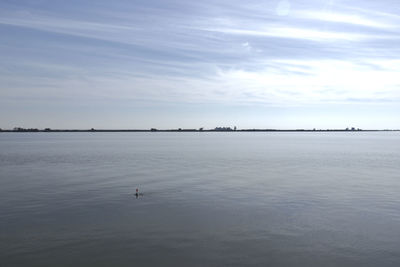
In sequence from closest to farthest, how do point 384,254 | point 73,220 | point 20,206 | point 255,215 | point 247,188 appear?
point 384,254 < point 73,220 < point 255,215 < point 20,206 < point 247,188

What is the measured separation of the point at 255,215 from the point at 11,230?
19106mm

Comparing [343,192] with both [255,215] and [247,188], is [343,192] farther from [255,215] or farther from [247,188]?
[255,215]

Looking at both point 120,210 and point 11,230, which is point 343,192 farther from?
point 11,230

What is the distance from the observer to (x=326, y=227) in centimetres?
2634

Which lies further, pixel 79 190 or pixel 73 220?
pixel 79 190

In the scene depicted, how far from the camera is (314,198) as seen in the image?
37188 millimetres

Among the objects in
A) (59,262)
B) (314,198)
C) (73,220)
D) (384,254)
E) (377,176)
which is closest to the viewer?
(59,262)

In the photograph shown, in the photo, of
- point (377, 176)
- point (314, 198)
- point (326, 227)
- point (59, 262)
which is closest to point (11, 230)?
point (59, 262)

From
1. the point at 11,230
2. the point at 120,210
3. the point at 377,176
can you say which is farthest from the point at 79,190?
the point at 377,176

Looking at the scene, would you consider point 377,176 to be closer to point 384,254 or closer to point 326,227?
point 326,227

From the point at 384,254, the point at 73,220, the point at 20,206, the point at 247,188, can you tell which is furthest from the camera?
the point at 247,188

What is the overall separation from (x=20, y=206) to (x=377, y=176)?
51.5m

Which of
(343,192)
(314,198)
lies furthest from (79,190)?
(343,192)

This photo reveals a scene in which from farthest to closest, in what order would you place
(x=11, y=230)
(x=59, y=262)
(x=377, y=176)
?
(x=377, y=176) → (x=11, y=230) → (x=59, y=262)
